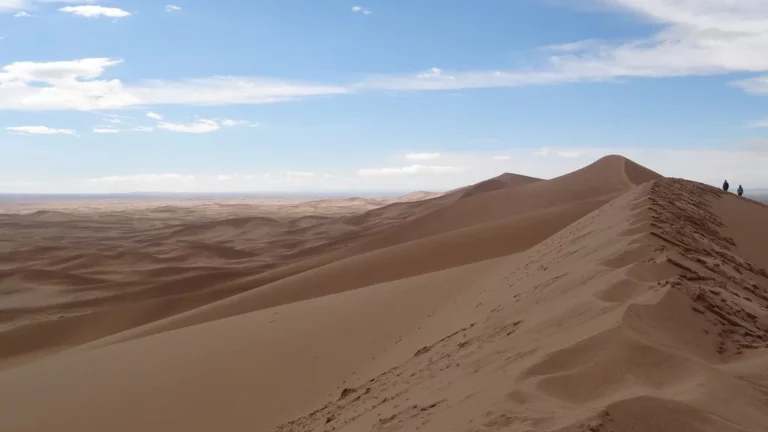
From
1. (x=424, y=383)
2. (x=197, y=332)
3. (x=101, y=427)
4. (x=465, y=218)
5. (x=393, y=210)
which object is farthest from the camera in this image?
(x=393, y=210)

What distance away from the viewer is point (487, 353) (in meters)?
3.79

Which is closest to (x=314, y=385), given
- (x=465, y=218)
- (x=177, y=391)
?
(x=177, y=391)

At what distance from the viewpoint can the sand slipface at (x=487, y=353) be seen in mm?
2619

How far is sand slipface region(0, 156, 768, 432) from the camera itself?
262 centimetres

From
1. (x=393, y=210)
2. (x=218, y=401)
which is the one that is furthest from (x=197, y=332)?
(x=393, y=210)

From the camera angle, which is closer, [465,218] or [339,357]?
[339,357]

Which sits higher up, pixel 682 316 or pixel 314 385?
pixel 682 316

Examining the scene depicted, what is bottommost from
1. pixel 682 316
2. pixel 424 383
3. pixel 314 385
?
pixel 314 385

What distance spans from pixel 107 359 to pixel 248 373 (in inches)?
118

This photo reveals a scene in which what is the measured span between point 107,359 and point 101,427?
8.54 feet

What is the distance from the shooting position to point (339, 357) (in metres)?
6.52

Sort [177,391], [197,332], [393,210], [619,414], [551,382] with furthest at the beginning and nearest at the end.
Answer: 1. [393,210]
2. [197,332]
3. [177,391]
4. [551,382]
5. [619,414]

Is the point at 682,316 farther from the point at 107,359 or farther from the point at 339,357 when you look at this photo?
the point at 107,359

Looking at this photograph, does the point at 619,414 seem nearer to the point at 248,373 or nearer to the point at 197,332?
the point at 248,373
